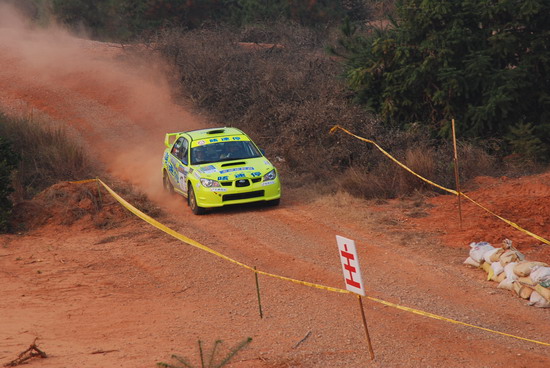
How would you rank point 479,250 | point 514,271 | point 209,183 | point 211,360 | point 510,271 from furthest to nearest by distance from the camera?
point 209,183, point 479,250, point 510,271, point 514,271, point 211,360

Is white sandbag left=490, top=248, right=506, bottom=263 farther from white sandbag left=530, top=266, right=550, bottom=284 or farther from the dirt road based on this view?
white sandbag left=530, top=266, right=550, bottom=284

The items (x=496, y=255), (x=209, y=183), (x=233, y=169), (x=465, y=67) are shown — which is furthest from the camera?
(x=465, y=67)

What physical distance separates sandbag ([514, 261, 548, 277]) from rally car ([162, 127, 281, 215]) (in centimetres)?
611

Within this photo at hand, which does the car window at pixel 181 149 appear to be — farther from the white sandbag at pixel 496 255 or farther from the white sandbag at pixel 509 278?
the white sandbag at pixel 509 278

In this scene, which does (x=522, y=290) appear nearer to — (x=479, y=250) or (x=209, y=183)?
(x=479, y=250)

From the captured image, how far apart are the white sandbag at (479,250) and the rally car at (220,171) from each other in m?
4.86

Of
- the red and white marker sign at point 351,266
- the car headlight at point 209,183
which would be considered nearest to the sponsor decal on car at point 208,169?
the car headlight at point 209,183

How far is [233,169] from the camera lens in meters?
15.7

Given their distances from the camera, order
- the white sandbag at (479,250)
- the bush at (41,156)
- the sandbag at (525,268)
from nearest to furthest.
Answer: the sandbag at (525,268) < the white sandbag at (479,250) < the bush at (41,156)

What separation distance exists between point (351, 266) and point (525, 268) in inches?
141

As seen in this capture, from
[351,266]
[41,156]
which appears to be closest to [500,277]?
[351,266]

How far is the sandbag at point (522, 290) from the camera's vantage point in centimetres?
1046

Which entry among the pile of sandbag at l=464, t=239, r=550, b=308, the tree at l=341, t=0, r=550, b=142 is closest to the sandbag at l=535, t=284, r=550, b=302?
the pile of sandbag at l=464, t=239, r=550, b=308

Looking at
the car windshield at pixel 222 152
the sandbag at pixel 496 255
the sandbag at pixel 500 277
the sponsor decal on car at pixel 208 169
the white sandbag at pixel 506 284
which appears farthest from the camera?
the car windshield at pixel 222 152
